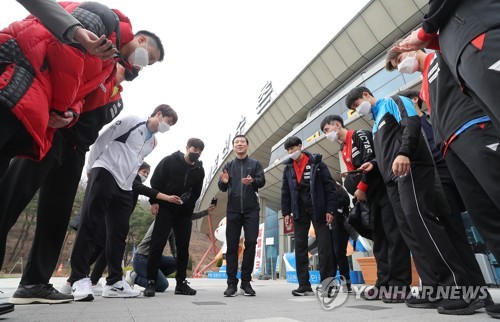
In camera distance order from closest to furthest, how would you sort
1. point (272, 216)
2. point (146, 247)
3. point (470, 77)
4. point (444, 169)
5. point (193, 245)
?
point (470, 77) < point (444, 169) < point (146, 247) < point (272, 216) < point (193, 245)

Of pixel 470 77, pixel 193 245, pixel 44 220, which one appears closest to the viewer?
pixel 470 77

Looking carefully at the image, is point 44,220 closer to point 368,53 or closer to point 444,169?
point 444,169

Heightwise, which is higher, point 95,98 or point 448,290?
point 95,98

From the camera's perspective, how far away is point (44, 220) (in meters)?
1.99

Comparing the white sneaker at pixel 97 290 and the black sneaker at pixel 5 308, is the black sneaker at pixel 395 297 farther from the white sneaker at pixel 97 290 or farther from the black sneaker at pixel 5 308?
the white sneaker at pixel 97 290

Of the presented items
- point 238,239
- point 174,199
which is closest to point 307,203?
point 238,239

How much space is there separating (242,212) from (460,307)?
88.8 inches

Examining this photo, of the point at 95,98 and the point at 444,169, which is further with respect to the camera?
the point at 444,169

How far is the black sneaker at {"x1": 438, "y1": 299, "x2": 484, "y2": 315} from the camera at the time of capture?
164 cm

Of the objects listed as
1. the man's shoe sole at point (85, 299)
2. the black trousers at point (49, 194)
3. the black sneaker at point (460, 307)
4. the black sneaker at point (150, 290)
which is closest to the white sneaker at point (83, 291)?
the man's shoe sole at point (85, 299)

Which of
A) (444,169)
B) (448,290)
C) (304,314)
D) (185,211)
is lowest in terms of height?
(304,314)

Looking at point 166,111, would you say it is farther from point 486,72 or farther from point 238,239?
point 486,72

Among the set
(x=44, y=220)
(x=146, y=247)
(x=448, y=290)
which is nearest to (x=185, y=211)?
(x=146, y=247)

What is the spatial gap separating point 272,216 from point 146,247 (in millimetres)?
17993
